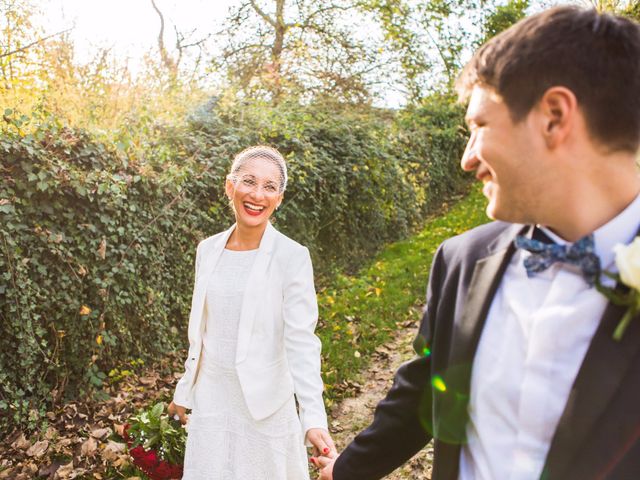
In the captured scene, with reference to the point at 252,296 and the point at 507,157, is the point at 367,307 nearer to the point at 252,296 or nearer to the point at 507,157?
the point at 252,296

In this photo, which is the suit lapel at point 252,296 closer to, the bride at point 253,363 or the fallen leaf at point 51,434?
the bride at point 253,363

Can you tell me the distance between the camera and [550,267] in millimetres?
1458

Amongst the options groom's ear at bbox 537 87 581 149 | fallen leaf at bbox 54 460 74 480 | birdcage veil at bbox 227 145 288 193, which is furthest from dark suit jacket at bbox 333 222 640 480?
fallen leaf at bbox 54 460 74 480

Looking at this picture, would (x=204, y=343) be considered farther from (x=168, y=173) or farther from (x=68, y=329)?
(x=168, y=173)

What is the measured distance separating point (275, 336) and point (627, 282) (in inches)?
87.1

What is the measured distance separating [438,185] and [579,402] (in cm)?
1568

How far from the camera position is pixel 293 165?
8.78 metres

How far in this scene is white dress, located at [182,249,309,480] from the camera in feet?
10.2

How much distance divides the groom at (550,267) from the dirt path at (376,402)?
322cm

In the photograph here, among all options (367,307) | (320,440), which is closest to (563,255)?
(320,440)

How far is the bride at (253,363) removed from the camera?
305 cm

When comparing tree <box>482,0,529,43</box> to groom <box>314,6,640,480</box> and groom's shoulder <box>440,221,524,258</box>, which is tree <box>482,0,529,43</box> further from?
groom <box>314,6,640,480</box>

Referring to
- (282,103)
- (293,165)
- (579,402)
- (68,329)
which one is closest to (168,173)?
(68,329)

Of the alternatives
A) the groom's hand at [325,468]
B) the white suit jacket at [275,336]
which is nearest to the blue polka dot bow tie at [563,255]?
the groom's hand at [325,468]
